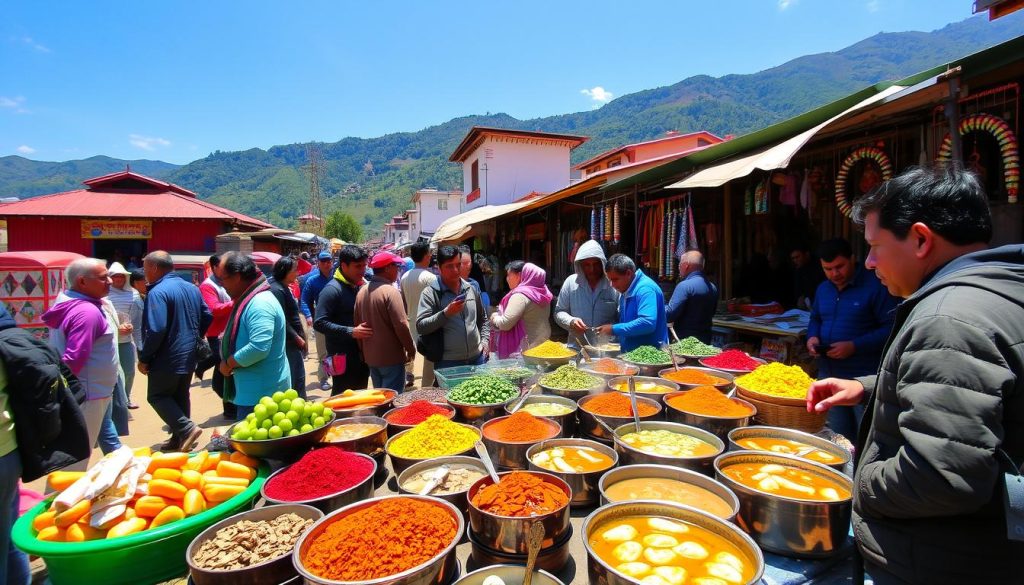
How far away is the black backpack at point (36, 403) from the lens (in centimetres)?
236

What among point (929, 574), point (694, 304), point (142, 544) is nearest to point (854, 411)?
point (694, 304)

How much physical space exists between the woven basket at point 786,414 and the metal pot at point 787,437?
85mm

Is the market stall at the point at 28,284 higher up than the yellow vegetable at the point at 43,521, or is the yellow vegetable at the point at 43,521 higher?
the market stall at the point at 28,284

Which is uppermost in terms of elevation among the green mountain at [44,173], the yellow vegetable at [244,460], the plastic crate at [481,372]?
the green mountain at [44,173]

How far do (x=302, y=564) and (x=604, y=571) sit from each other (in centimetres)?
89

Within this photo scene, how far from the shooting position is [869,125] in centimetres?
488

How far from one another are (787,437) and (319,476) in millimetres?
2086

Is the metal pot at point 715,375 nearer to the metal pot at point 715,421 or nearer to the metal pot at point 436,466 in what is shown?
the metal pot at point 715,421

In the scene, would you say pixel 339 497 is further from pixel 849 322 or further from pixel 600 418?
pixel 849 322

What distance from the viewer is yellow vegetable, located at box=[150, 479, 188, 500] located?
189 centimetres

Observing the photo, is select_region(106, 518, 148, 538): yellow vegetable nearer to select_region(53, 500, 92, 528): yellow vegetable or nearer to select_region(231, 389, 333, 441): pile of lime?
select_region(53, 500, 92, 528): yellow vegetable

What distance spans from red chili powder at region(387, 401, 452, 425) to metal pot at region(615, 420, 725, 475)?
0.97 metres

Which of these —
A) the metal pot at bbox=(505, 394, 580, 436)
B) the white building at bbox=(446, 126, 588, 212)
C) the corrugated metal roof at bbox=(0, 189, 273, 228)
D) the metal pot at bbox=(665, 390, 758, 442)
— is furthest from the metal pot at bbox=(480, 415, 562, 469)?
the corrugated metal roof at bbox=(0, 189, 273, 228)

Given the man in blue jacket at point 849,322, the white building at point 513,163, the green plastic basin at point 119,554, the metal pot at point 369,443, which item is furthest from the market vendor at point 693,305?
the white building at point 513,163
